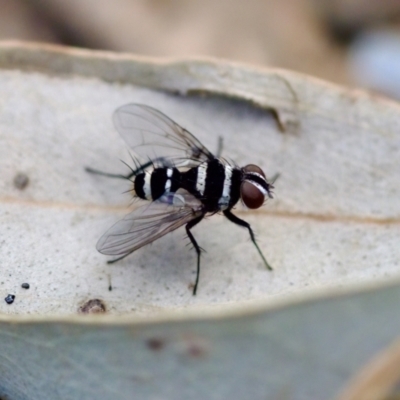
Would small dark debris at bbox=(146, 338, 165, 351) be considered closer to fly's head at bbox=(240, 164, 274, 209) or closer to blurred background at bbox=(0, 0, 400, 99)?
fly's head at bbox=(240, 164, 274, 209)

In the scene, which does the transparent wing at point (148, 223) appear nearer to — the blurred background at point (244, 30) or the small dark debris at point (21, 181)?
the small dark debris at point (21, 181)

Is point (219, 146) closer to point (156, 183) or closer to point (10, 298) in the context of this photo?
point (156, 183)

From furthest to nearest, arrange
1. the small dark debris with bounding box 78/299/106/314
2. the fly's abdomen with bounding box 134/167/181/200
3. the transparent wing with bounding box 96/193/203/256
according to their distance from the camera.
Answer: the fly's abdomen with bounding box 134/167/181/200 < the transparent wing with bounding box 96/193/203/256 < the small dark debris with bounding box 78/299/106/314

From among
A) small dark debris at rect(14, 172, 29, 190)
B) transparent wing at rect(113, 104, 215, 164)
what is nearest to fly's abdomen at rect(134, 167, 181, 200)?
transparent wing at rect(113, 104, 215, 164)

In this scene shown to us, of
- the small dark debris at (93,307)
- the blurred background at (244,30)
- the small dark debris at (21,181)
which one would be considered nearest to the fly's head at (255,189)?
the small dark debris at (93,307)

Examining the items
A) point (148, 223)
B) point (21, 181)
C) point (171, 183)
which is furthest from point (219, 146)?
point (21, 181)
